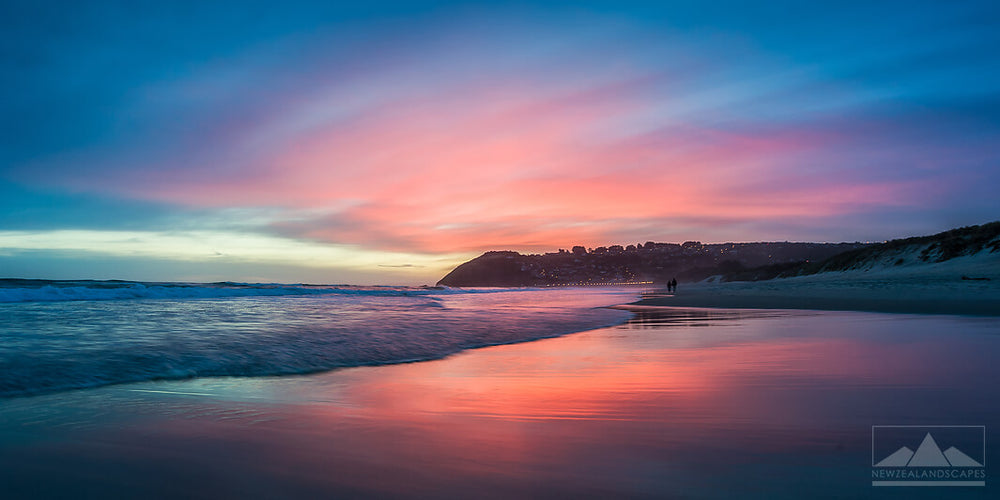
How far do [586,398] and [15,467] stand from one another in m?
3.31

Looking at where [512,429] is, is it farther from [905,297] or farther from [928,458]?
[905,297]

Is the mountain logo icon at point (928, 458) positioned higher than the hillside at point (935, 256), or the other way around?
the hillside at point (935, 256)

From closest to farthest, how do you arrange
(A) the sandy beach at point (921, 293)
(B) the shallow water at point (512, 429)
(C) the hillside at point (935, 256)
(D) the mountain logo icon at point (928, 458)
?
(B) the shallow water at point (512, 429) < (D) the mountain logo icon at point (928, 458) < (A) the sandy beach at point (921, 293) < (C) the hillside at point (935, 256)

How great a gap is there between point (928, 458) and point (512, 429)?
2.07m

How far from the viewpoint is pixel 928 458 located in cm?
241

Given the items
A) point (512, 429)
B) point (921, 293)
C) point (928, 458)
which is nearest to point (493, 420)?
point (512, 429)

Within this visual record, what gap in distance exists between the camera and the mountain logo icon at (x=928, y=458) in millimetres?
2314

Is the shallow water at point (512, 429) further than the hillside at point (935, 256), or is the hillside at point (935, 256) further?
the hillside at point (935, 256)

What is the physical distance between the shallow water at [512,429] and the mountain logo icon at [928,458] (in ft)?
0.27

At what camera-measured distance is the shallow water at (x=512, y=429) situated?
2158 mm

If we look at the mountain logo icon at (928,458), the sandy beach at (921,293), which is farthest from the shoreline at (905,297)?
the mountain logo icon at (928,458)

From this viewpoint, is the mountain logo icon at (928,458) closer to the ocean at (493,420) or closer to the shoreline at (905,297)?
the ocean at (493,420)

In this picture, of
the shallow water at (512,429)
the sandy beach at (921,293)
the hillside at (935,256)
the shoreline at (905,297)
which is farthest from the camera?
the hillside at (935,256)

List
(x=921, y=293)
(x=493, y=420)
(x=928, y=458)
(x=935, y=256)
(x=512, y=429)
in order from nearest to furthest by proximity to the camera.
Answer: (x=928, y=458)
(x=512, y=429)
(x=493, y=420)
(x=921, y=293)
(x=935, y=256)
